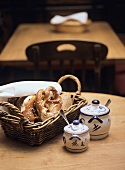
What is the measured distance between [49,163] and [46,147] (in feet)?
0.35

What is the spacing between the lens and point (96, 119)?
122 centimetres

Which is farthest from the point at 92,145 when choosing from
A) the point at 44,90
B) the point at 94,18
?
the point at 94,18

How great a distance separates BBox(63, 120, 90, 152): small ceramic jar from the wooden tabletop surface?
3.90 ft

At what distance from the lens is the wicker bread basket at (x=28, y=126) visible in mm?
1151

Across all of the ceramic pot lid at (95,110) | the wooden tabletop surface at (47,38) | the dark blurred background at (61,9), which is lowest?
the dark blurred background at (61,9)

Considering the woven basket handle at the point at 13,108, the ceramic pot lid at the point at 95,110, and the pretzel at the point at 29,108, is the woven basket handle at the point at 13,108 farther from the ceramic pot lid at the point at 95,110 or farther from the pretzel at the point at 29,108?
the ceramic pot lid at the point at 95,110

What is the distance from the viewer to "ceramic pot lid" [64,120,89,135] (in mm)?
1145

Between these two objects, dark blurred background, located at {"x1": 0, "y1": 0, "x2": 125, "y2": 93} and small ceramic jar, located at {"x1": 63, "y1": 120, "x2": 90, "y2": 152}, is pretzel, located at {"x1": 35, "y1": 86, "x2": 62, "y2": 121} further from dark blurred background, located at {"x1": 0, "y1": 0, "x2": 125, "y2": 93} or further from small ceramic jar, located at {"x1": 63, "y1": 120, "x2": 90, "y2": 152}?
dark blurred background, located at {"x1": 0, "y1": 0, "x2": 125, "y2": 93}

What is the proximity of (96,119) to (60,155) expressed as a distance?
0.17 meters

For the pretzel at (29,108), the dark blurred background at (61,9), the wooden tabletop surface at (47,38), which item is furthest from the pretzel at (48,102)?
the dark blurred background at (61,9)

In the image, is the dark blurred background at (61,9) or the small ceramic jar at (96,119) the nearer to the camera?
the small ceramic jar at (96,119)

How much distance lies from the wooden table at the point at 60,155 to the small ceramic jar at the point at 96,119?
28mm

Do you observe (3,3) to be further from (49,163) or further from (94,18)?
(49,163)

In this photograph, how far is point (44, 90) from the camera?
128 centimetres
